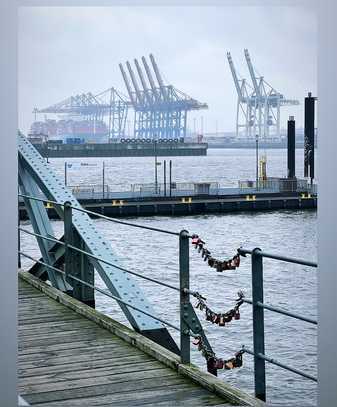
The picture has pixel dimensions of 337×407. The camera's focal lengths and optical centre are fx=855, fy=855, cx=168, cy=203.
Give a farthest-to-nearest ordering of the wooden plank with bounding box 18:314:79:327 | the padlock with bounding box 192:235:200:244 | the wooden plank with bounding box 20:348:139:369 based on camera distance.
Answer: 1. the wooden plank with bounding box 18:314:79:327
2. the wooden plank with bounding box 20:348:139:369
3. the padlock with bounding box 192:235:200:244

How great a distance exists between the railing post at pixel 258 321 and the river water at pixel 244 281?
4.65 m

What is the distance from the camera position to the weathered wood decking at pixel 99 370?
8.09 feet

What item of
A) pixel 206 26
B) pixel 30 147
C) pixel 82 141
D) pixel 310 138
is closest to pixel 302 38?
pixel 206 26

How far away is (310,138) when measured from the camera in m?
34.1

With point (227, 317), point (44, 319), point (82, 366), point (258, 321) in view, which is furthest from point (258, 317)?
point (44, 319)

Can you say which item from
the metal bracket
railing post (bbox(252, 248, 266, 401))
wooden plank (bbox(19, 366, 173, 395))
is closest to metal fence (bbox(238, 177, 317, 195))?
the metal bracket

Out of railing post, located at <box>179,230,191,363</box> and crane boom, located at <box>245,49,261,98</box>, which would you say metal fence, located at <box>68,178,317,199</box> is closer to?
railing post, located at <box>179,230,191,363</box>

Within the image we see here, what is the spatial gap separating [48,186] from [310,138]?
100ft

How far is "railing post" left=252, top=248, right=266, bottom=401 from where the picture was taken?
8.07 ft

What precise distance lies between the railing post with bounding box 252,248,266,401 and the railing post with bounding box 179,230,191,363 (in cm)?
27

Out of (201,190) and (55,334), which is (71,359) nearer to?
(55,334)

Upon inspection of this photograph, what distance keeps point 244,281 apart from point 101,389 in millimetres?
A: 17536
